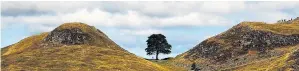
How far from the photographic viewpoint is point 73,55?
148 meters

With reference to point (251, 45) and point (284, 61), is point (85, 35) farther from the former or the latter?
point (284, 61)

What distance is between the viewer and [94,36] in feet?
586

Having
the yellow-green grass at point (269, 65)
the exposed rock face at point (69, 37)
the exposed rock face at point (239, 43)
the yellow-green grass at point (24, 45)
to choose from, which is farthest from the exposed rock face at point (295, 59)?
the yellow-green grass at point (24, 45)

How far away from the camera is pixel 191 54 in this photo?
178125 millimetres

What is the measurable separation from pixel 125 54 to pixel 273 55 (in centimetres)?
4582

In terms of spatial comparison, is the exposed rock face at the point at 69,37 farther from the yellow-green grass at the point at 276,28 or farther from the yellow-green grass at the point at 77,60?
the yellow-green grass at the point at 276,28

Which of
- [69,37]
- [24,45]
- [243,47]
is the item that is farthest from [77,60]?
[243,47]

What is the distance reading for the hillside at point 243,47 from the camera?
15212 centimetres

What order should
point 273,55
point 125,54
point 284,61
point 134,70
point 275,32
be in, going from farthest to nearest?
point 275,32, point 125,54, point 273,55, point 134,70, point 284,61

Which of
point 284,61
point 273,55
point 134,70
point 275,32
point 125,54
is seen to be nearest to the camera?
point 284,61

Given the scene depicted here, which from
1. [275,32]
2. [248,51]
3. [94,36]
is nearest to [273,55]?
[248,51]

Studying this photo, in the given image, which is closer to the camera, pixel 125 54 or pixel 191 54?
pixel 125 54

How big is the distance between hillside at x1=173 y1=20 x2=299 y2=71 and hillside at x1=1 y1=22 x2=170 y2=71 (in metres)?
20.1

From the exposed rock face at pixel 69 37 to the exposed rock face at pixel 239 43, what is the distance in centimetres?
3701
